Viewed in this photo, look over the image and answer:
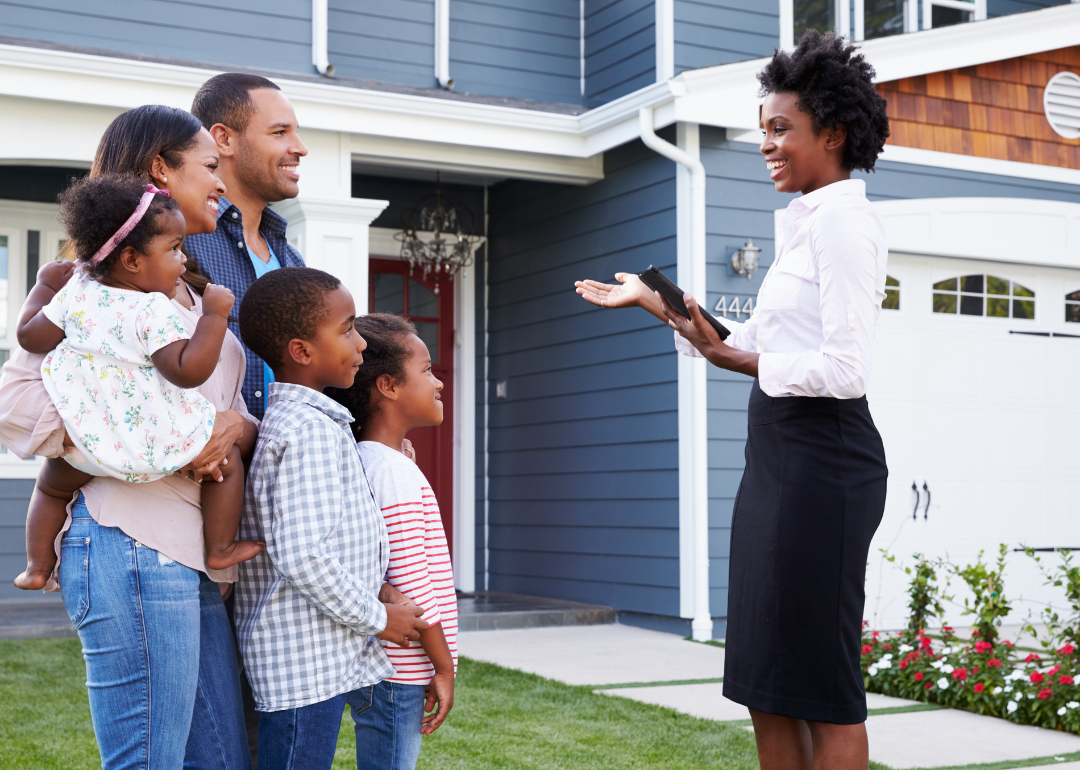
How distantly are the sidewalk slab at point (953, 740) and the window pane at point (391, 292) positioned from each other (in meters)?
4.97

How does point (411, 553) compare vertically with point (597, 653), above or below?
above

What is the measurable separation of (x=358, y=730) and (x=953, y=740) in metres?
2.93

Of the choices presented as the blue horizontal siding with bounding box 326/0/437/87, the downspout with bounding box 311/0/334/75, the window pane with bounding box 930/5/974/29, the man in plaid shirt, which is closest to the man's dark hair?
the man in plaid shirt

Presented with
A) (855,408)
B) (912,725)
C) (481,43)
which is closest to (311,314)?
(855,408)

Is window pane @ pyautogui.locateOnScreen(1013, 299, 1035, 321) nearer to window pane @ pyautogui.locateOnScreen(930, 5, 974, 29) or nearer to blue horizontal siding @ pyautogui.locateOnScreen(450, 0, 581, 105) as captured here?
window pane @ pyautogui.locateOnScreen(930, 5, 974, 29)

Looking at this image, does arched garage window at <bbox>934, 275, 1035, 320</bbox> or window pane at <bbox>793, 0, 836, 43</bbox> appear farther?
window pane at <bbox>793, 0, 836, 43</bbox>

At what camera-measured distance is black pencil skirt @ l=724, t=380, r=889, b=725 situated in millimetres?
2160

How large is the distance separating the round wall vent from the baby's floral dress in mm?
7638

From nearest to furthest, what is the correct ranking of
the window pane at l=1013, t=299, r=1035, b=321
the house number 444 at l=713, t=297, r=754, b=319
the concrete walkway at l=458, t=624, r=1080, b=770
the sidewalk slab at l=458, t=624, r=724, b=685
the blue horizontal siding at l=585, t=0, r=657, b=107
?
the concrete walkway at l=458, t=624, r=1080, b=770 → the sidewalk slab at l=458, t=624, r=724, b=685 → the house number 444 at l=713, t=297, r=754, b=319 → the blue horizontal siding at l=585, t=0, r=657, b=107 → the window pane at l=1013, t=299, r=1035, b=321

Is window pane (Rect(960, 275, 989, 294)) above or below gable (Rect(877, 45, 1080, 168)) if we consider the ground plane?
below

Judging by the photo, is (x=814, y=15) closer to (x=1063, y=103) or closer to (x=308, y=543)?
(x=1063, y=103)

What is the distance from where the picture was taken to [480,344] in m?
8.53

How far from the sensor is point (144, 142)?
1789 mm

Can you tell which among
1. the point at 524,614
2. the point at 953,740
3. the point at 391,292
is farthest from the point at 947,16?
the point at 953,740
